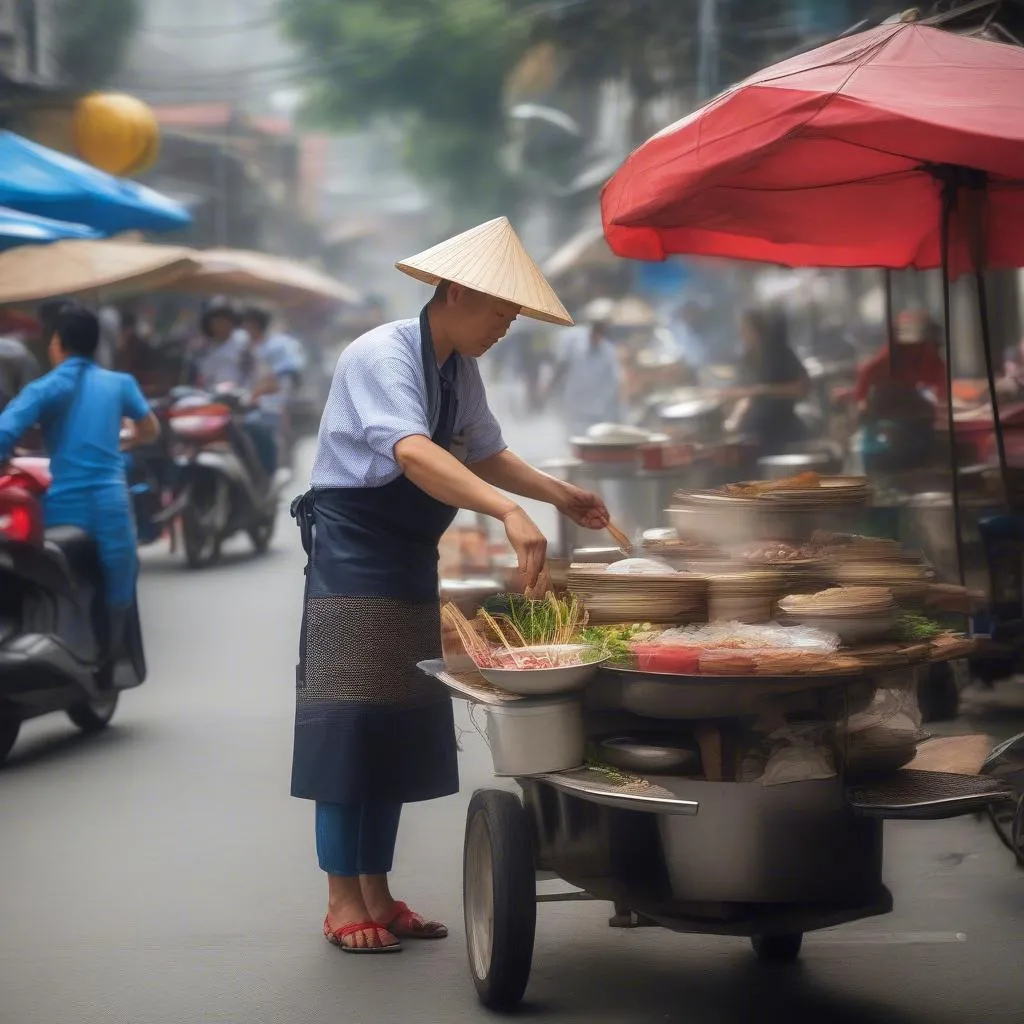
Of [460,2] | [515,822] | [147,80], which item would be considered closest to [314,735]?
[515,822]

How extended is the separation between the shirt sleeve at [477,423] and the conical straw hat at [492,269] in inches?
13.6

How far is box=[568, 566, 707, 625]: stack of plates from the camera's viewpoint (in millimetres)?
4801

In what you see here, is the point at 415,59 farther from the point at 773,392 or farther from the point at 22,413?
the point at 22,413

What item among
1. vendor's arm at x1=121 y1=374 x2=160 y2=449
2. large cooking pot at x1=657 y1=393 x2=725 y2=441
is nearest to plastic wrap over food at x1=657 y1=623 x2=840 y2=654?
vendor's arm at x1=121 y1=374 x2=160 y2=449

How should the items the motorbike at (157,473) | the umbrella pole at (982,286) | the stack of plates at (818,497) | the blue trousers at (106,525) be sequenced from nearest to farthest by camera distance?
1. the stack of plates at (818,497)
2. the umbrella pole at (982,286)
3. the blue trousers at (106,525)
4. the motorbike at (157,473)

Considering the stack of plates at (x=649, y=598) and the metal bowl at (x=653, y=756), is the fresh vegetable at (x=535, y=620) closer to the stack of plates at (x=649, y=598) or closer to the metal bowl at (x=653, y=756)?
the stack of plates at (x=649, y=598)

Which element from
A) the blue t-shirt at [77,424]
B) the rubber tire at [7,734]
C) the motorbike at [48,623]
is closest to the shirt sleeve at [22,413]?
the blue t-shirt at [77,424]

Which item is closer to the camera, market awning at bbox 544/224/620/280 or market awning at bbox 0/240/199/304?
market awning at bbox 0/240/199/304

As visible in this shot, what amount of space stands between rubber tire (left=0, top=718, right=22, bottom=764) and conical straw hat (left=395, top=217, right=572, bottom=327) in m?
3.56

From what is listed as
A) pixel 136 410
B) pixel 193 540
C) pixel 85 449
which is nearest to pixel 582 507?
pixel 85 449

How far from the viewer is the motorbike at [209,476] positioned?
15.0 meters

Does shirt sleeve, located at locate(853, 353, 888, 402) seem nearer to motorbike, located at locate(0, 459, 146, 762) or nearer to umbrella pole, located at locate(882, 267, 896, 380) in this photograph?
umbrella pole, located at locate(882, 267, 896, 380)

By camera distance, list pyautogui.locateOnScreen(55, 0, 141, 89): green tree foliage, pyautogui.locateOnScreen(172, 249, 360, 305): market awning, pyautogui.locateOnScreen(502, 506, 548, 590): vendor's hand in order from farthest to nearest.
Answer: pyautogui.locateOnScreen(55, 0, 141, 89): green tree foliage
pyautogui.locateOnScreen(172, 249, 360, 305): market awning
pyautogui.locateOnScreen(502, 506, 548, 590): vendor's hand

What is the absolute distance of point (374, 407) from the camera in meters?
4.95
